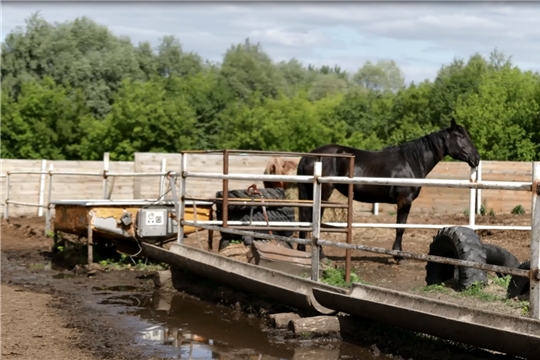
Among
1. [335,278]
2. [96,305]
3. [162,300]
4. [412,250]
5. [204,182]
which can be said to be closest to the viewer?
[335,278]

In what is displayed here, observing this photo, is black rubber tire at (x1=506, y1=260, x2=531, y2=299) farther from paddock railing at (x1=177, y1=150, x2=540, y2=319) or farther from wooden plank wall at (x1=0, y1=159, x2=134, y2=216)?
wooden plank wall at (x1=0, y1=159, x2=134, y2=216)

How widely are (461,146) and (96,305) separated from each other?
19.5ft

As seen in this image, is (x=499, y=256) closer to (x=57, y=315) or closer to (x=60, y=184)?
(x=57, y=315)

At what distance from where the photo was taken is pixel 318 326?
7.24 meters

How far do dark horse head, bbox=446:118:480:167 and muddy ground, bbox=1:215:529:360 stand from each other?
151 cm

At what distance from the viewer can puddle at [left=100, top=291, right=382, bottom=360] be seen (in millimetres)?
6742

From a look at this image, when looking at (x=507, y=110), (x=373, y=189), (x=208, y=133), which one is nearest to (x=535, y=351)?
(x=373, y=189)

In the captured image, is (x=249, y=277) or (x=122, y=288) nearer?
(x=249, y=277)

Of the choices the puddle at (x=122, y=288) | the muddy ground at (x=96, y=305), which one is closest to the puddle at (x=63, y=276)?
the muddy ground at (x=96, y=305)

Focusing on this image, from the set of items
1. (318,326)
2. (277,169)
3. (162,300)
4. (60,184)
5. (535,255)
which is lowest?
(162,300)

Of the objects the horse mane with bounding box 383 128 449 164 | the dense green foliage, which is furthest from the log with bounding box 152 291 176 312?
the dense green foliage

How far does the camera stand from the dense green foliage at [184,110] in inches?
1315

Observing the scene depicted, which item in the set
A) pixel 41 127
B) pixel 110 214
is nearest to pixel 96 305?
pixel 110 214

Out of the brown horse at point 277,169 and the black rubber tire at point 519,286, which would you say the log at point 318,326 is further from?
the brown horse at point 277,169
